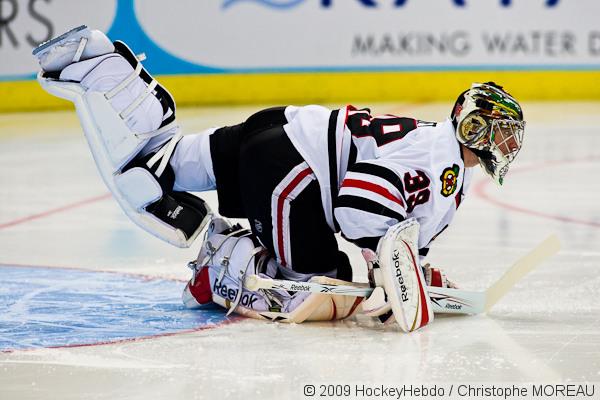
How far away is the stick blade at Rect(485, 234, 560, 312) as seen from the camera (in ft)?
10.9

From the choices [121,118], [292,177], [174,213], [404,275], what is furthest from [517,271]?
[121,118]

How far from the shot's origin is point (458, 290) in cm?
327

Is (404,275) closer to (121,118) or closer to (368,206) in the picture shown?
(368,206)

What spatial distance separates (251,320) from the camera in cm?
→ 322

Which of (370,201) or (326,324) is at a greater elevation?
(370,201)

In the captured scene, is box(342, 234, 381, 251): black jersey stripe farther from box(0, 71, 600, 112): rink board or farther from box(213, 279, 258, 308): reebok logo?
box(0, 71, 600, 112): rink board

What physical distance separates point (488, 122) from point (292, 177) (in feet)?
1.79

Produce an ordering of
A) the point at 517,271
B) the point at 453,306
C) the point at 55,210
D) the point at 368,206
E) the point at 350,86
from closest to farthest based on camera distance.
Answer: the point at 368,206
the point at 453,306
the point at 517,271
the point at 55,210
the point at 350,86

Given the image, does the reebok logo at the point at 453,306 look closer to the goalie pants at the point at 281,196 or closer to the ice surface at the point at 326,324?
the ice surface at the point at 326,324

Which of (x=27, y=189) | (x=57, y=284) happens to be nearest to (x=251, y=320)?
(x=57, y=284)

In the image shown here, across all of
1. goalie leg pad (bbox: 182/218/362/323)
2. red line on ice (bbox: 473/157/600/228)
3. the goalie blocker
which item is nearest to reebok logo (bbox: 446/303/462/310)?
goalie leg pad (bbox: 182/218/362/323)

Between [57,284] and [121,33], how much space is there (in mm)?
5009

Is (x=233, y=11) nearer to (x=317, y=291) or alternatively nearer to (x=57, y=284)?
(x=57, y=284)

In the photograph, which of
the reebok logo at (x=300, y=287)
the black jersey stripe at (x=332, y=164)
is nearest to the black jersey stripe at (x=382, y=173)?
the black jersey stripe at (x=332, y=164)
